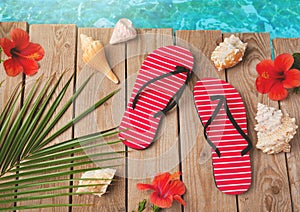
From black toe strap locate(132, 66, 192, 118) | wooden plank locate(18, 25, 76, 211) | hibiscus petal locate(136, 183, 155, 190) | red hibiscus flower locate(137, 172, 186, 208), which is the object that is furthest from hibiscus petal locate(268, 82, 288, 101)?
wooden plank locate(18, 25, 76, 211)

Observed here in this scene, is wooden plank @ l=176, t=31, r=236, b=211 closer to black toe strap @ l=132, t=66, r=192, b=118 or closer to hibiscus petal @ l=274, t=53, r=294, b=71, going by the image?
black toe strap @ l=132, t=66, r=192, b=118

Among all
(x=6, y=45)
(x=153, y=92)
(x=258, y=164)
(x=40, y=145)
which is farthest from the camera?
(x=153, y=92)

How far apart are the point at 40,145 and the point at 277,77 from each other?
0.93 metres

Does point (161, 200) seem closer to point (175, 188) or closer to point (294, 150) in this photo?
point (175, 188)

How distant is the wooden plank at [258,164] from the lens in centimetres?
167

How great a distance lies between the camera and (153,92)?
183 cm

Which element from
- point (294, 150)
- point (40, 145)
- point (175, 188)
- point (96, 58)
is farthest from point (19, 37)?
point (294, 150)

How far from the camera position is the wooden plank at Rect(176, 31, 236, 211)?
1666 millimetres

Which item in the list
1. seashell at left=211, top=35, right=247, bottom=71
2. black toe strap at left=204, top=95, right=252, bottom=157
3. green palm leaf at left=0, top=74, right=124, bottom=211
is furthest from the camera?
seashell at left=211, top=35, right=247, bottom=71

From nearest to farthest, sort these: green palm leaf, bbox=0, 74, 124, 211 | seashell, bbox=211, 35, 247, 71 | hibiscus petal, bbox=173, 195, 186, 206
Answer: green palm leaf, bbox=0, 74, 124, 211
hibiscus petal, bbox=173, 195, 186, 206
seashell, bbox=211, 35, 247, 71

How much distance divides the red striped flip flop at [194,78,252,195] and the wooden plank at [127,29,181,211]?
0.43 ft

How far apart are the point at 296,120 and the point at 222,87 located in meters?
0.31

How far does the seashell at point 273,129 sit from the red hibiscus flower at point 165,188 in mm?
338

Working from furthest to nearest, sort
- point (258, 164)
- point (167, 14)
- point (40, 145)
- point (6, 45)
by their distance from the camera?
point (167, 14) → point (258, 164) → point (40, 145) → point (6, 45)
